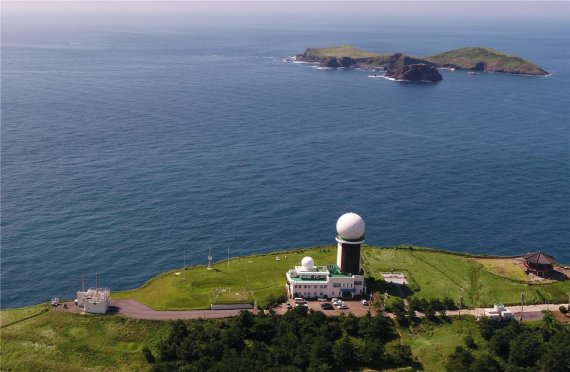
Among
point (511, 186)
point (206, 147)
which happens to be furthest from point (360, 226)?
point (206, 147)

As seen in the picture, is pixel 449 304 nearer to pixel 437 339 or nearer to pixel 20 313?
pixel 437 339

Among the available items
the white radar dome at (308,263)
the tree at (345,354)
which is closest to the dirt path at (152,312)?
the white radar dome at (308,263)

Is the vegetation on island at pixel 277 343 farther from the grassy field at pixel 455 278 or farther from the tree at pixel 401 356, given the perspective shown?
the grassy field at pixel 455 278

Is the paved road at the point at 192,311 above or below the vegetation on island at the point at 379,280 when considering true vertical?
below

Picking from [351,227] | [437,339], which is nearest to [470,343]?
[437,339]

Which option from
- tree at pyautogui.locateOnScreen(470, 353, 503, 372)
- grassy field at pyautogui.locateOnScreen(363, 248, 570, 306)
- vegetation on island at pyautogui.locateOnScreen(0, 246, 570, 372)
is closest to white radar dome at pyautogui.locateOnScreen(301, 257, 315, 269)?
vegetation on island at pyautogui.locateOnScreen(0, 246, 570, 372)

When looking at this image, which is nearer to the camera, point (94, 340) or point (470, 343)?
point (470, 343)

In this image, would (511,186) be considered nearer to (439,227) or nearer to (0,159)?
(439,227)
